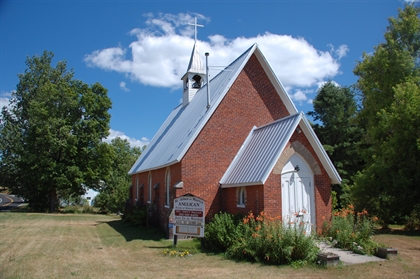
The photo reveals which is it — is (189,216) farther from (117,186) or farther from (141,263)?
(117,186)

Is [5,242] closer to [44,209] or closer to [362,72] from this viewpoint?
[362,72]

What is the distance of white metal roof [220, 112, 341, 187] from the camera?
48.0 ft

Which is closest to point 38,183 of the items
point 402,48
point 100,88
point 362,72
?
point 100,88

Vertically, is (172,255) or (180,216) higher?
(180,216)

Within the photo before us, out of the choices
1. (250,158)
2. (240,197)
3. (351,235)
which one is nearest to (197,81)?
(250,158)

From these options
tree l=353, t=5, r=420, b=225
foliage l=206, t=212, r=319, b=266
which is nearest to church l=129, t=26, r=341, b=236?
foliage l=206, t=212, r=319, b=266

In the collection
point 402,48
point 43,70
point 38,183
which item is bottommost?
point 38,183

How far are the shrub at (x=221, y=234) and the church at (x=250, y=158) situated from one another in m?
1.33

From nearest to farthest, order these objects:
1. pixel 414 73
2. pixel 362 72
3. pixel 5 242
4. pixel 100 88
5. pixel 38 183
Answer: pixel 5 242 < pixel 414 73 < pixel 362 72 < pixel 38 183 < pixel 100 88

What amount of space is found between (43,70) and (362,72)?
3974 cm

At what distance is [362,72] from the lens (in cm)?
3133

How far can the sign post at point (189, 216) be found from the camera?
14.6 meters

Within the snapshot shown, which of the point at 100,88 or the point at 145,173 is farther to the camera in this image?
the point at 100,88

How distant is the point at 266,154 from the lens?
15.4 meters
